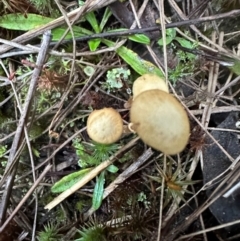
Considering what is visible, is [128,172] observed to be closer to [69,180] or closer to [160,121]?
[69,180]

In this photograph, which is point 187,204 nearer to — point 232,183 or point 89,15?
point 232,183

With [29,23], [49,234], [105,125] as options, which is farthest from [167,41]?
[49,234]

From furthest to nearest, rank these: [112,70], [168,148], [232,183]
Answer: [112,70] → [232,183] → [168,148]

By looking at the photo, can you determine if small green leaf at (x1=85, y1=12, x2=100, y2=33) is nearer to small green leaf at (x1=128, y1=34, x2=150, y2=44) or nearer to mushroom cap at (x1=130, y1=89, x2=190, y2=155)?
small green leaf at (x1=128, y1=34, x2=150, y2=44)

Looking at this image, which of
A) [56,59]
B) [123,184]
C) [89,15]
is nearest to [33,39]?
[56,59]

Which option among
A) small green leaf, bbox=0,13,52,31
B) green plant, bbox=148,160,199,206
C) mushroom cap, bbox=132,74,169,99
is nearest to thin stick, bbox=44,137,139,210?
green plant, bbox=148,160,199,206

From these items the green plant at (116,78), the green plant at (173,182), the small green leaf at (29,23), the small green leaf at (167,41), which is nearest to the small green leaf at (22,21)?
the small green leaf at (29,23)
